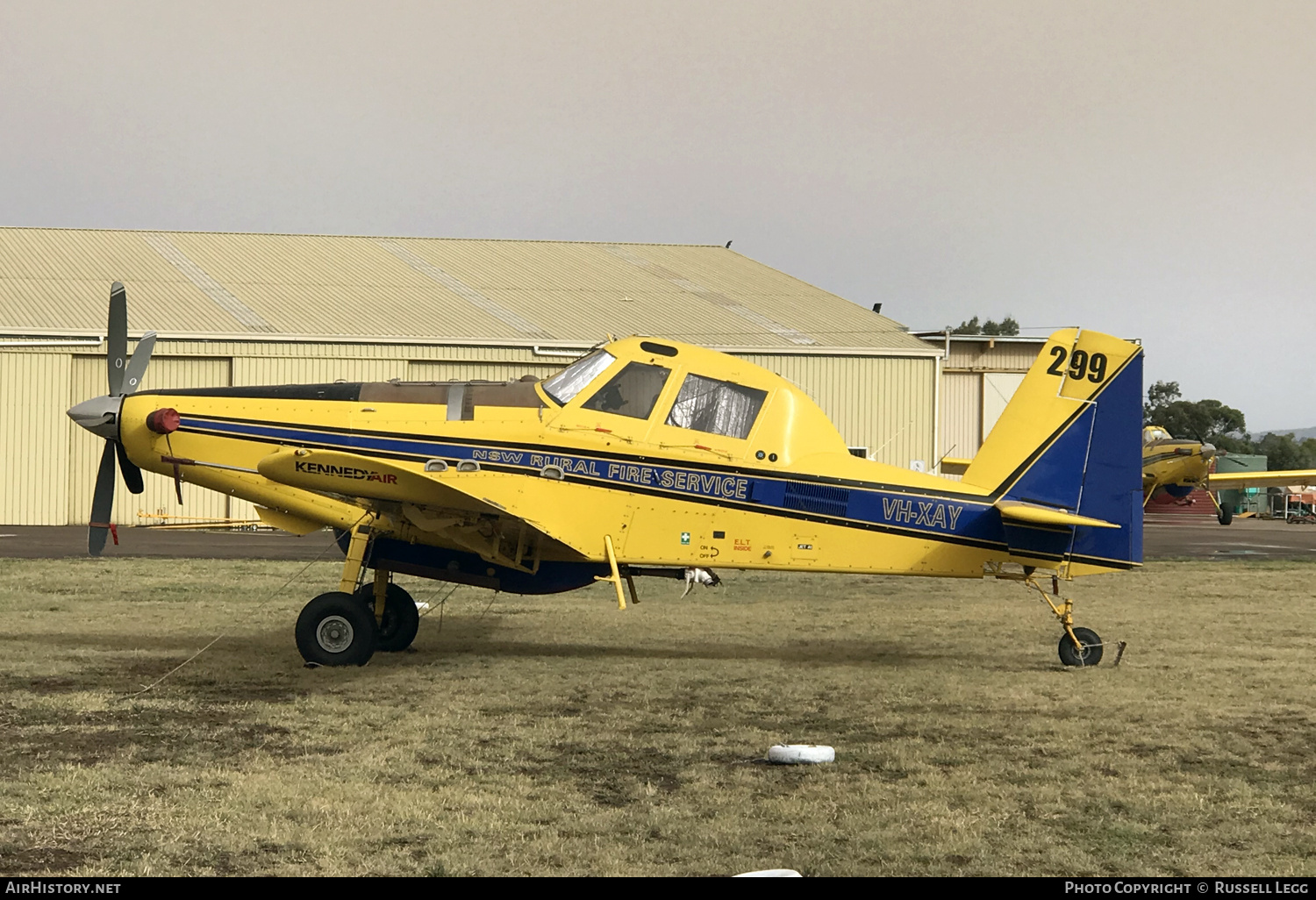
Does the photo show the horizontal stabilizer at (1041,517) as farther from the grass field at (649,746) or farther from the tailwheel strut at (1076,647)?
the grass field at (649,746)

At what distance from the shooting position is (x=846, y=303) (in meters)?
40.6

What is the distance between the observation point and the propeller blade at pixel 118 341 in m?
11.4

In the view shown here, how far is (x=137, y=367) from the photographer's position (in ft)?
37.5

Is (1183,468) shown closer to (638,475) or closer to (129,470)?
(638,475)

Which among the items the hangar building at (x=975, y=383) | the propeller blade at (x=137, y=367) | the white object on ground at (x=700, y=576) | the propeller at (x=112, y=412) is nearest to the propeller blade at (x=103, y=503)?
the propeller at (x=112, y=412)

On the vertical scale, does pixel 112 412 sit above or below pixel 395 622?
above

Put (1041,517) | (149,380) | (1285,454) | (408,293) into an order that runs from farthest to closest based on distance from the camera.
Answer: (1285,454), (408,293), (149,380), (1041,517)

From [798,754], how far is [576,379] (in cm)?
483

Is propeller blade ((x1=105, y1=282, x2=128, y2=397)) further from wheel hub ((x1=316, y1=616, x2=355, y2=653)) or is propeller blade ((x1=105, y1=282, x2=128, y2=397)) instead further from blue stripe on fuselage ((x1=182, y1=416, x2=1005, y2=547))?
wheel hub ((x1=316, y1=616, x2=355, y2=653))

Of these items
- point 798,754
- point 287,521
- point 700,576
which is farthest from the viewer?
point 700,576

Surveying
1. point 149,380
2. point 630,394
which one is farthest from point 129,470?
point 149,380
